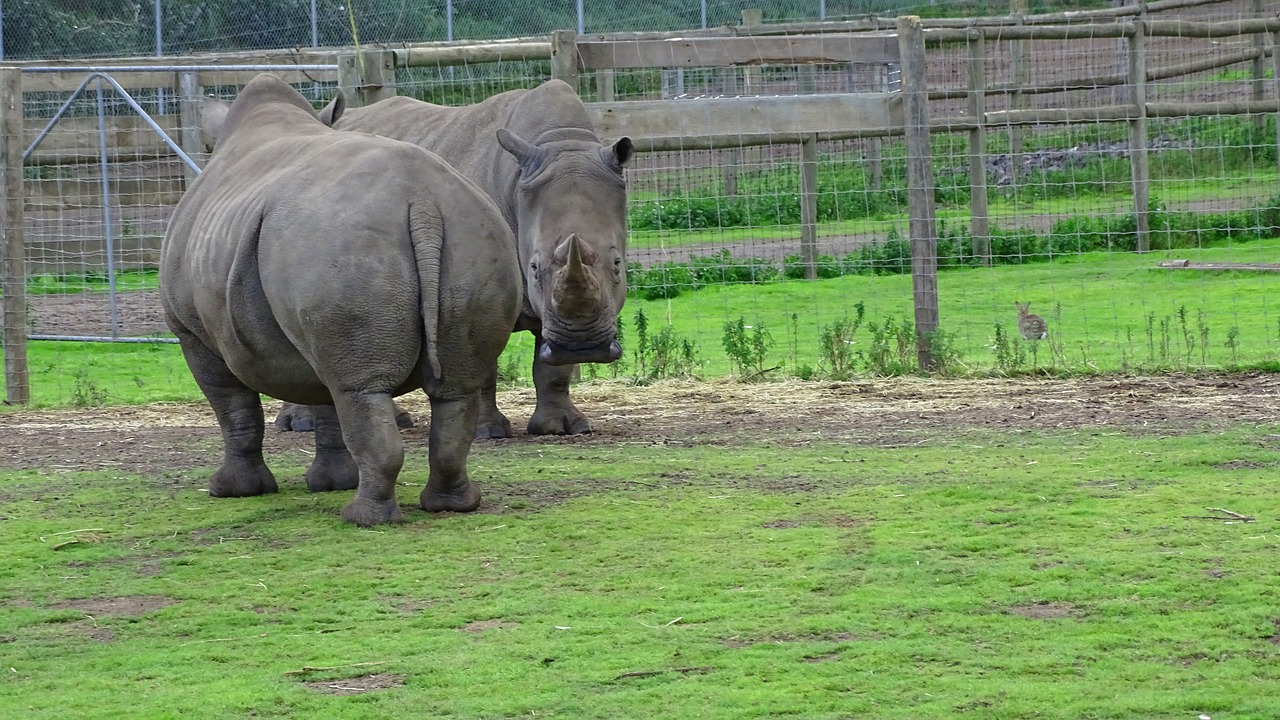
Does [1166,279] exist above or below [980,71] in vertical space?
below

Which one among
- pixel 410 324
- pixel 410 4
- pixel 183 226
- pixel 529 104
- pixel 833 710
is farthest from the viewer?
pixel 410 4

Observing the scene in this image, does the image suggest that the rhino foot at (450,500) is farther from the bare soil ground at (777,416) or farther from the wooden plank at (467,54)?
the wooden plank at (467,54)

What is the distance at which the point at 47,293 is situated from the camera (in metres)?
16.2

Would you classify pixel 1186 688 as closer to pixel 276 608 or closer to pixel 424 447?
pixel 276 608

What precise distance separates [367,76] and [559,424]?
343 centimetres

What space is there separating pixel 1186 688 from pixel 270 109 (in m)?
5.35

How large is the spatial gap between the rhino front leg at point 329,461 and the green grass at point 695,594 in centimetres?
15

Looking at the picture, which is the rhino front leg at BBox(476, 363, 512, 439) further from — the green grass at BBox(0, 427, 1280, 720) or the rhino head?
the green grass at BBox(0, 427, 1280, 720)

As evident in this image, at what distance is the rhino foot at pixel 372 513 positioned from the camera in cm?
645

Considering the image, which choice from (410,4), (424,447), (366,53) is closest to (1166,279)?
(366,53)

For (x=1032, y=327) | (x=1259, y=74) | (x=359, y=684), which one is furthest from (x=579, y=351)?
(x=1259, y=74)

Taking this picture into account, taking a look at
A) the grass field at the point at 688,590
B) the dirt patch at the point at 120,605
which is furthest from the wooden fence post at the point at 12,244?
the dirt patch at the point at 120,605

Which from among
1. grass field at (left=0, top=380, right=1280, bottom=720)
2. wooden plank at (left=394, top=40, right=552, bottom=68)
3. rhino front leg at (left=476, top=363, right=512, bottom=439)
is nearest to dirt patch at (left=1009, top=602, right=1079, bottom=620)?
grass field at (left=0, top=380, right=1280, bottom=720)

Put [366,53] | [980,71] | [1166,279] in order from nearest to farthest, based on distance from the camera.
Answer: [366,53]
[1166,279]
[980,71]
